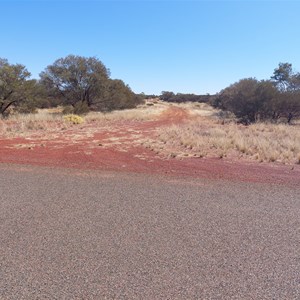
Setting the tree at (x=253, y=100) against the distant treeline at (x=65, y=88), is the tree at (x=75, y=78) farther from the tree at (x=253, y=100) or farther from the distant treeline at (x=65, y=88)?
the tree at (x=253, y=100)

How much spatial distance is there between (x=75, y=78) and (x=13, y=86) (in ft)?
29.6

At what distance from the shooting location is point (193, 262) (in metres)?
3.40

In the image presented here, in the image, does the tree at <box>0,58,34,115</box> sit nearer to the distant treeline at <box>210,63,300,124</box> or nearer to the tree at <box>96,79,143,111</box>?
the tree at <box>96,79,143,111</box>

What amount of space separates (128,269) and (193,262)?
30.4 inches

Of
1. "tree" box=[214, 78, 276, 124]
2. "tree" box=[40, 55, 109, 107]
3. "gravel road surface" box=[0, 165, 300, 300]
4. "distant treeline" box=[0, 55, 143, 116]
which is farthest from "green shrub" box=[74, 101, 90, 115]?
"gravel road surface" box=[0, 165, 300, 300]

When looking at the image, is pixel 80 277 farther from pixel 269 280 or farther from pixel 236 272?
pixel 269 280

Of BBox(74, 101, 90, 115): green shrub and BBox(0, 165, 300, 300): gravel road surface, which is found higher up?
BBox(74, 101, 90, 115): green shrub

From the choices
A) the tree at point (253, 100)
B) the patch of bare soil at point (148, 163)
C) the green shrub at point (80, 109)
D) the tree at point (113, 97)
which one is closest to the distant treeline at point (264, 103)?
the tree at point (253, 100)

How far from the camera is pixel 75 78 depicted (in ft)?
116

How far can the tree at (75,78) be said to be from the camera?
3506cm

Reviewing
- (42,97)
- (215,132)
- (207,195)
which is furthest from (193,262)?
(42,97)

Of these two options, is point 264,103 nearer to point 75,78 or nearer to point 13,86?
point 75,78

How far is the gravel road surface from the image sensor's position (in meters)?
2.94

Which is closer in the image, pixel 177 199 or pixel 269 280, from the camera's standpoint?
pixel 269 280
